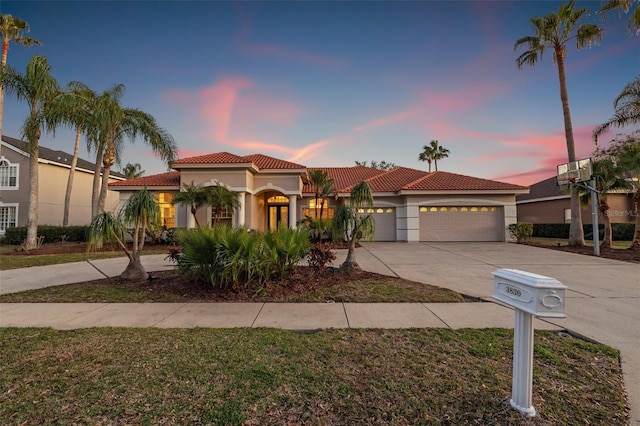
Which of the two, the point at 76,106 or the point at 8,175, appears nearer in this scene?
the point at 76,106

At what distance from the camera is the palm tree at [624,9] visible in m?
9.47

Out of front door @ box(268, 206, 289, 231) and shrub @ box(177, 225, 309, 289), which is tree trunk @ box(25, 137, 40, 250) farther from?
shrub @ box(177, 225, 309, 289)

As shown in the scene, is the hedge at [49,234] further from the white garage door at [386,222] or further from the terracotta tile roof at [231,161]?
the white garage door at [386,222]

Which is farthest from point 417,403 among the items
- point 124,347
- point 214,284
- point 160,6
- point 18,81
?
point 18,81

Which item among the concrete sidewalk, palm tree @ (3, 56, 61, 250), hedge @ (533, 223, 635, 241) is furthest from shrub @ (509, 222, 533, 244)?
palm tree @ (3, 56, 61, 250)

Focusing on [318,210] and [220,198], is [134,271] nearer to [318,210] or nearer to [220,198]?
[220,198]

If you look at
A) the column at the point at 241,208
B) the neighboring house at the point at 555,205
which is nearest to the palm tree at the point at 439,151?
the neighboring house at the point at 555,205

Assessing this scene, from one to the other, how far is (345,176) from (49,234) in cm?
2160

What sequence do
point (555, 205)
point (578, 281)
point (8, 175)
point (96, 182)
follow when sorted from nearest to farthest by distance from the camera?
point (578, 281)
point (96, 182)
point (8, 175)
point (555, 205)

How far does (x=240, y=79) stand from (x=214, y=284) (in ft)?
37.6

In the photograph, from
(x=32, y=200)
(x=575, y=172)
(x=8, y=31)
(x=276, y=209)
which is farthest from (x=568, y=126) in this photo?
(x=8, y=31)

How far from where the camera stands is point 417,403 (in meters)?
2.47

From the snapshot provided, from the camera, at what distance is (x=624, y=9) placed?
11117 mm

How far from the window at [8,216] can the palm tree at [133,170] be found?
2271cm
